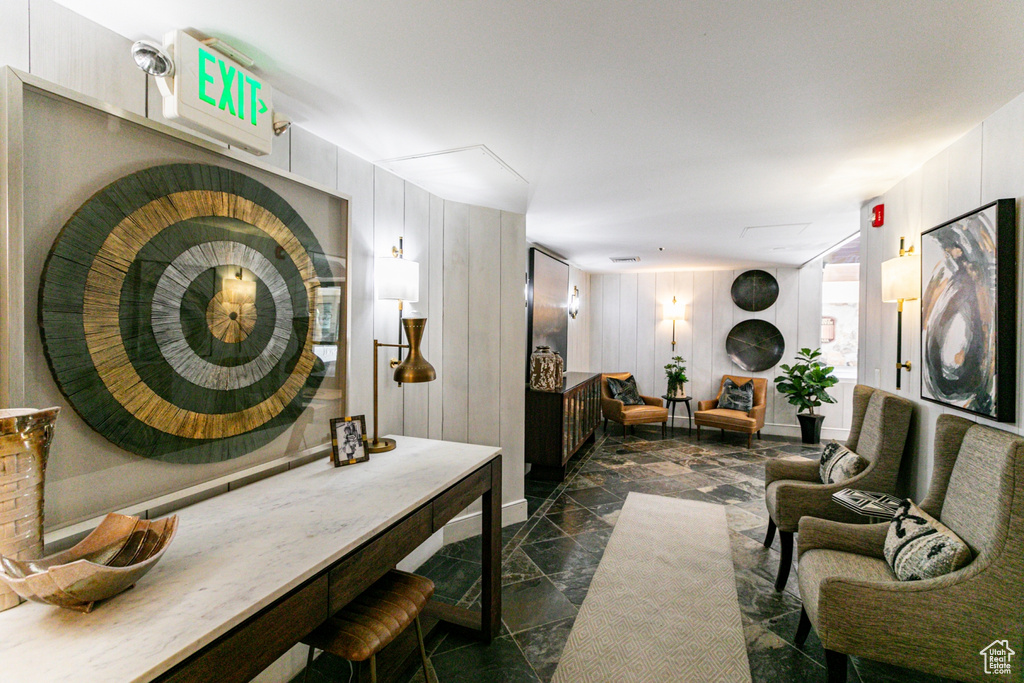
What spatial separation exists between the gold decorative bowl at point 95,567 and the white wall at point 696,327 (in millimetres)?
6654

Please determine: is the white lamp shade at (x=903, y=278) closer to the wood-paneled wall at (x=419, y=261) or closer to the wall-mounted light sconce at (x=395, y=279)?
the wood-paneled wall at (x=419, y=261)

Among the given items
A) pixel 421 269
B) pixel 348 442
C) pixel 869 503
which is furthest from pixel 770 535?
pixel 421 269

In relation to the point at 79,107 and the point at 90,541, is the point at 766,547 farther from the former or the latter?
the point at 79,107

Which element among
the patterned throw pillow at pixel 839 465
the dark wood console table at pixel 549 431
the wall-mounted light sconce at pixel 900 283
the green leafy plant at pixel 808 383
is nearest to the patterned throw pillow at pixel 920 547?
the patterned throw pillow at pixel 839 465

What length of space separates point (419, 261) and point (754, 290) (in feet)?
18.2

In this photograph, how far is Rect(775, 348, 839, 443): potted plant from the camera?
224 inches

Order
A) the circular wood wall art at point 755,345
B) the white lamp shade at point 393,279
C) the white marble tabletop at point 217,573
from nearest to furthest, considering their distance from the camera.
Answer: the white marble tabletop at point 217,573 → the white lamp shade at point 393,279 → the circular wood wall art at point 755,345

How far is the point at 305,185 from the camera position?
2012mm

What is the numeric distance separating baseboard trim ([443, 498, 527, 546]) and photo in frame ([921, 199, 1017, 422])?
8.63 feet

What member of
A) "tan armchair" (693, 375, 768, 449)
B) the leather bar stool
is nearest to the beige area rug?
the leather bar stool

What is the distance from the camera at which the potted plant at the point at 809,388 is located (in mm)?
5684

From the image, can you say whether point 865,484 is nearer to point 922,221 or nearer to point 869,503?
point 869,503

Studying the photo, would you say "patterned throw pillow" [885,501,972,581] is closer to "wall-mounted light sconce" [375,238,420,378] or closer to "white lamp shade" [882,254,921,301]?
"white lamp shade" [882,254,921,301]

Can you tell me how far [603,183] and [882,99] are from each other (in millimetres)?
1433
